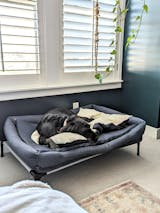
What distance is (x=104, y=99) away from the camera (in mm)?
3402

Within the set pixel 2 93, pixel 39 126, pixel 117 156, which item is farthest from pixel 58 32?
pixel 117 156

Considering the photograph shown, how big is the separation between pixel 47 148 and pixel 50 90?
41.5 inches

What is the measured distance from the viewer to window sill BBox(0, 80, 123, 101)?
2.45 metres

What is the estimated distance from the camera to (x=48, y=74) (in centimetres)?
272

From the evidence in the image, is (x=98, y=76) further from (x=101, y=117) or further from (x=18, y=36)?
(x=18, y=36)

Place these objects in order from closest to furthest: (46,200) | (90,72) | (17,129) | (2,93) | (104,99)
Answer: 1. (46,200)
2. (17,129)
3. (2,93)
4. (90,72)
5. (104,99)

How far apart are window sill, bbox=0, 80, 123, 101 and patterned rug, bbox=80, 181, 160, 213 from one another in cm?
147

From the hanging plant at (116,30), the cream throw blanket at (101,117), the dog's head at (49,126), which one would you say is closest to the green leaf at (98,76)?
the hanging plant at (116,30)

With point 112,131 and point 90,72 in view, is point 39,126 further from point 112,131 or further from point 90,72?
point 90,72

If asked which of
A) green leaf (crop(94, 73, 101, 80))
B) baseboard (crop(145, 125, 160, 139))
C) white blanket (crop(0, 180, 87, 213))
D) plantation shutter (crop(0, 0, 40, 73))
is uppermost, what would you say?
plantation shutter (crop(0, 0, 40, 73))

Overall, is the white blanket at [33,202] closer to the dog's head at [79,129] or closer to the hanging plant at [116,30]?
the dog's head at [79,129]

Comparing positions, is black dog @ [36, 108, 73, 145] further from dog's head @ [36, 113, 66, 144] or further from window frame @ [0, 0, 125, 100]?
window frame @ [0, 0, 125, 100]

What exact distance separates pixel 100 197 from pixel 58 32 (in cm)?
206

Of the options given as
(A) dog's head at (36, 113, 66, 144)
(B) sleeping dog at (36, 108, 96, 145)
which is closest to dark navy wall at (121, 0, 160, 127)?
(B) sleeping dog at (36, 108, 96, 145)
